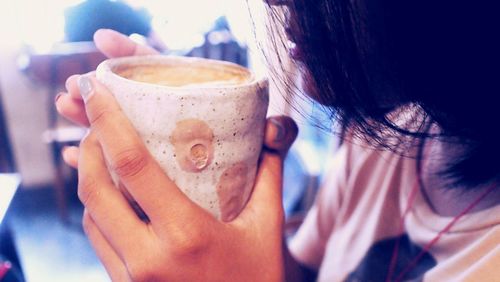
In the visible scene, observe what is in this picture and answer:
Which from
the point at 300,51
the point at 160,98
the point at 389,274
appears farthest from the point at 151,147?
the point at 389,274

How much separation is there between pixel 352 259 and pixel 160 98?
18.3 inches

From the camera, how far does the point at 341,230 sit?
79cm

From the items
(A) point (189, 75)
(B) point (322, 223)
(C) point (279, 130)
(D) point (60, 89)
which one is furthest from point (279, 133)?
(D) point (60, 89)

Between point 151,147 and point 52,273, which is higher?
point 151,147

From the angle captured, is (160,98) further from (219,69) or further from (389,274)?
(389,274)

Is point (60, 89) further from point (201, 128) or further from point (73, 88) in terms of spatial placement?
point (201, 128)

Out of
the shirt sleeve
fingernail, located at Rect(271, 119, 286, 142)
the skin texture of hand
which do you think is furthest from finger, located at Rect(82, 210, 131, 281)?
the shirt sleeve

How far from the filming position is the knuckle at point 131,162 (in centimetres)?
38

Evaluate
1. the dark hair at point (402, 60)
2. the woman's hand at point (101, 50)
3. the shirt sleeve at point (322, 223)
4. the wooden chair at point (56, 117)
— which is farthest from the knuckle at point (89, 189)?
the wooden chair at point (56, 117)

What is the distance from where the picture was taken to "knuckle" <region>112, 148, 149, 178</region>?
1.25ft

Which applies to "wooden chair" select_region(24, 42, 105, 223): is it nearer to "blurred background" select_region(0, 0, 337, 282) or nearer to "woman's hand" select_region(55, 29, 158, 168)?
"blurred background" select_region(0, 0, 337, 282)

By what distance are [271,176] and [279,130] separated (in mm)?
52

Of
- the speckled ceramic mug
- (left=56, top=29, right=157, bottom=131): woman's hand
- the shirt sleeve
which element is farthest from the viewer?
the shirt sleeve

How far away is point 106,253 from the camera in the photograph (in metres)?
0.45
